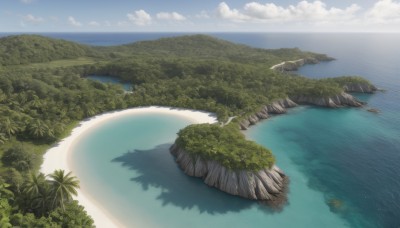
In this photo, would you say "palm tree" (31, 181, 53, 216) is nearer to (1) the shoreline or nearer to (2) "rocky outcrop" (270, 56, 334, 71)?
(1) the shoreline

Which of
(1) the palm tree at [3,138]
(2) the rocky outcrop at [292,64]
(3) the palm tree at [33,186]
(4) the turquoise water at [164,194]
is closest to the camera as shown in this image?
(3) the palm tree at [33,186]

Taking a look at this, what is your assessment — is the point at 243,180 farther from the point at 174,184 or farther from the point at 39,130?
the point at 39,130

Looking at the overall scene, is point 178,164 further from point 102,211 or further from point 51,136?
point 51,136

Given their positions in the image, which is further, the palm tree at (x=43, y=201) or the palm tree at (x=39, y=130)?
the palm tree at (x=39, y=130)

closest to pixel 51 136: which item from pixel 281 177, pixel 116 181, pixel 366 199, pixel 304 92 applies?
pixel 116 181

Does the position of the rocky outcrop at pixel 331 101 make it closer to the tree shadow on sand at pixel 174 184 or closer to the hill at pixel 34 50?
the tree shadow on sand at pixel 174 184

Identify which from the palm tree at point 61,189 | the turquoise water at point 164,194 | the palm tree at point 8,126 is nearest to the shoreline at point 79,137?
the turquoise water at point 164,194
